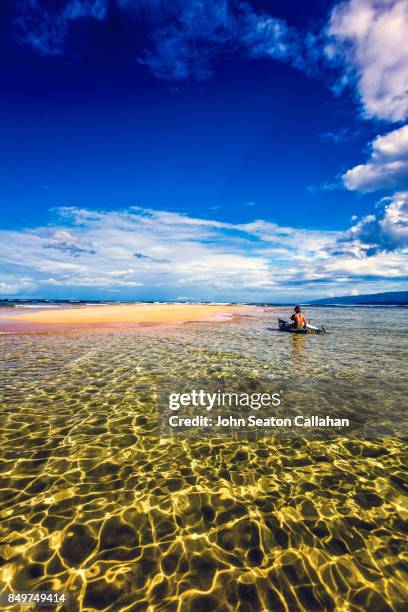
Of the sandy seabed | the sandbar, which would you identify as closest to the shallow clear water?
the sandy seabed

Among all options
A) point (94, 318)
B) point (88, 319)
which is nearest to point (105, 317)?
point (94, 318)

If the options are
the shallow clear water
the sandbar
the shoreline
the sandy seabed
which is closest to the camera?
the shallow clear water

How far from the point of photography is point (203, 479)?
24.6 ft

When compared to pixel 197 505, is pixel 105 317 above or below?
above

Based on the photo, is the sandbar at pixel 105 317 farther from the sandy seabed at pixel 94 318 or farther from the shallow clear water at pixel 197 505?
the shallow clear water at pixel 197 505

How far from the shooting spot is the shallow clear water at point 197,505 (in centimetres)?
482

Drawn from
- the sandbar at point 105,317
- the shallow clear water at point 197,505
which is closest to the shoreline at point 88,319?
the sandbar at point 105,317

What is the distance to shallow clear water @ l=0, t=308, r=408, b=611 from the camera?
4.82m

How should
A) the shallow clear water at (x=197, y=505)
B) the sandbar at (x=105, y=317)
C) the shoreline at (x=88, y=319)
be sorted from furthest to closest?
1. the sandbar at (x=105, y=317)
2. the shoreline at (x=88, y=319)
3. the shallow clear water at (x=197, y=505)

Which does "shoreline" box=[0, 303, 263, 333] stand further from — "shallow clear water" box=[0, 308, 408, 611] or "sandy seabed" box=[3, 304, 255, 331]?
"shallow clear water" box=[0, 308, 408, 611]

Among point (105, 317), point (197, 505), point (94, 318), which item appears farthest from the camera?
point (105, 317)

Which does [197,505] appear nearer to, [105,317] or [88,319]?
[88,319]

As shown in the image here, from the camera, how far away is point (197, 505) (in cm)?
661

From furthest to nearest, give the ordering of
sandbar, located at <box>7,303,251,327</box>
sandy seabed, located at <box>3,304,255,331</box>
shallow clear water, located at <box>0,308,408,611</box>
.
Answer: sandbar, located at <box>7,303,251,327</box>, sandy seabed, located at <box>3,304,255,331</box>, shallow clear water, located at <box>0,308,408,611</box>
